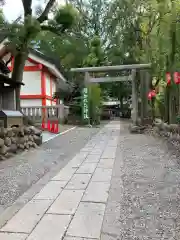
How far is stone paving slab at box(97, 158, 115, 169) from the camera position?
22.3 ft

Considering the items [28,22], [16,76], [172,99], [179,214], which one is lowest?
[179,214]

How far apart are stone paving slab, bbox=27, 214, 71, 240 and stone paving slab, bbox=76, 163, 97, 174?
2.58 meters

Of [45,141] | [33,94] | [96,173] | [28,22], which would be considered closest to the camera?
[96,173]

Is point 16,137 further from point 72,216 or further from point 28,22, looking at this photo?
point 72,216

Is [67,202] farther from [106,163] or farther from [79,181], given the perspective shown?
[106,163]

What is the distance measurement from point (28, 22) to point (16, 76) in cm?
376

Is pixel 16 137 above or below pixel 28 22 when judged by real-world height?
below

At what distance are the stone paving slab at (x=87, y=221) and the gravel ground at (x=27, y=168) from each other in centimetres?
99

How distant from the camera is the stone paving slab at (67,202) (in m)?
3.89

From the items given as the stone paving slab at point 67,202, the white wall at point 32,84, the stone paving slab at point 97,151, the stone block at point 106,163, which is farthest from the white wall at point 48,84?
the stone paving slab at point 67,202

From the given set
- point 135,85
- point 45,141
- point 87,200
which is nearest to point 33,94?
point 135,85

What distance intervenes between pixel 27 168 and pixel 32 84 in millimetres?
17474

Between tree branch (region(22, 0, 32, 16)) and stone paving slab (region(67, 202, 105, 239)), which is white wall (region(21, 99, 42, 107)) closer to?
tree branch (region(22, 0, 32, 16))

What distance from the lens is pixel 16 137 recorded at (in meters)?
8.94
